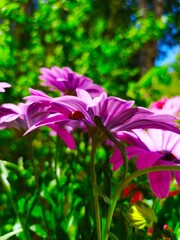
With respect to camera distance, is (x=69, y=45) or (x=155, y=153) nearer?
(x=155, y=153)

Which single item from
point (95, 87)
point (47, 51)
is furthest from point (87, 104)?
point (47, 51)

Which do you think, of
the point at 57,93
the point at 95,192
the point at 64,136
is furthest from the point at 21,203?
the point at 57,93

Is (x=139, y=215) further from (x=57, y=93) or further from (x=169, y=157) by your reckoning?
(x=57, y=93)

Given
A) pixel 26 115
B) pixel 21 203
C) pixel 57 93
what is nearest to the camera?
pixel 26 115

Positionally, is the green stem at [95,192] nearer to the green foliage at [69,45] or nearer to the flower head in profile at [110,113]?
the flower head in profile at [110,113]

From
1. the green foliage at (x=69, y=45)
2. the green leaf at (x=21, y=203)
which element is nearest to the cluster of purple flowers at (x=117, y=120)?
the green leaf at (x=21, y=203)

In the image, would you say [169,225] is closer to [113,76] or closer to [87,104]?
[87,104]

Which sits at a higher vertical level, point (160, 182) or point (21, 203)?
point (160, 182)
